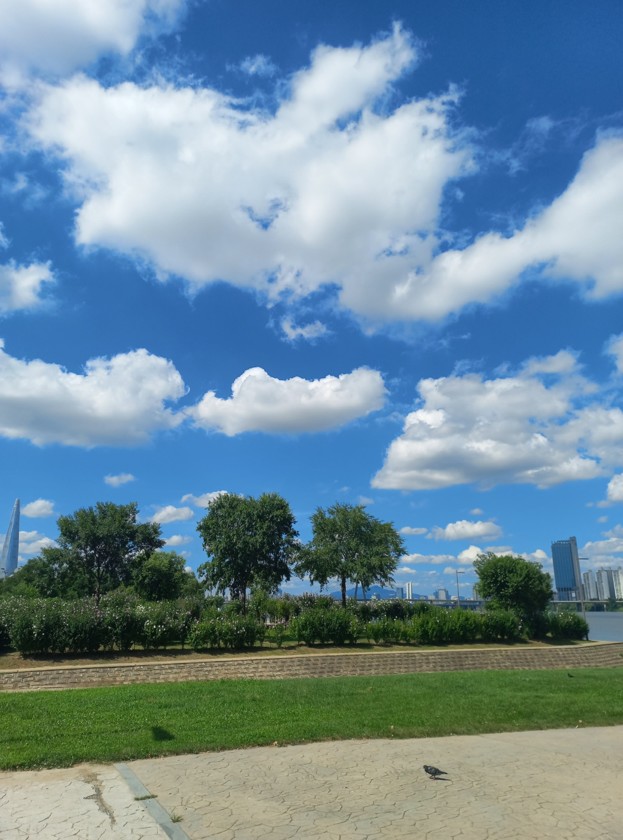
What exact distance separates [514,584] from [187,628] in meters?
23.8

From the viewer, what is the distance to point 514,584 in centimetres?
3794

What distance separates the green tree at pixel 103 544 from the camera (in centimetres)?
5144

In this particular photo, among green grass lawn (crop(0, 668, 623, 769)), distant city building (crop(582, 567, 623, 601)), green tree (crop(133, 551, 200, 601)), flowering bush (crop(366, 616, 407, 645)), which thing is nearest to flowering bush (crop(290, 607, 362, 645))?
flowering bush (crop(366, 616, 407, 645))

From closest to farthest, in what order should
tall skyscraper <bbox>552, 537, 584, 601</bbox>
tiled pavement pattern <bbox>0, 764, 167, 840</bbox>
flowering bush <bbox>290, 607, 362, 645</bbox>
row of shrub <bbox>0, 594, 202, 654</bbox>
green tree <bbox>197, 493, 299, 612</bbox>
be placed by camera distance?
tiled pavement pattern <bbox>0, 764, 167, 840</bbox>
row of shrub <bbox>0, 594, 202, 654</bbox>
flowering bush <bbox>290, 607, 362, 645</bbox>
green tree <bbox>197, 493, 299, 612</bbox>
tall skyscraper <bbox>552, 537, 584, 601</bbox>

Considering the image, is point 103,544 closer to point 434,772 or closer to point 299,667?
point 299,667

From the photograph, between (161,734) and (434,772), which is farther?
(161,734)

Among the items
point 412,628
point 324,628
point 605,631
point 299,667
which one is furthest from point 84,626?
point 605,631

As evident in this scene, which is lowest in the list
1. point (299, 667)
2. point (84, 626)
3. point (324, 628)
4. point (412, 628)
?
point (299, 667)

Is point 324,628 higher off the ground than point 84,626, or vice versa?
point 84,626

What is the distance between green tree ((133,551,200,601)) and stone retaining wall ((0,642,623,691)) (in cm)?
3055

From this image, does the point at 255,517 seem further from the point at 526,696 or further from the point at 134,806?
the point at 134,806

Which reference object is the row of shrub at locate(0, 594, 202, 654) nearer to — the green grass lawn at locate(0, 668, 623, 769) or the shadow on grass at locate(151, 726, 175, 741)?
the green grass lawn at locate(0, 668, 623, 769)

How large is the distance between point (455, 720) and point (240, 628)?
13021mm

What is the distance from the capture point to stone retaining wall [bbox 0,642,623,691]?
1591 cm
